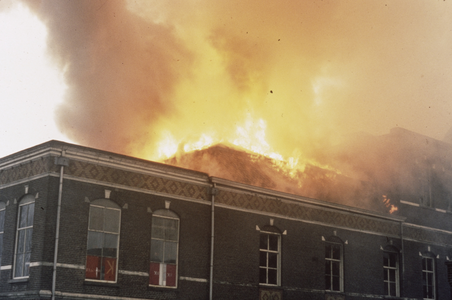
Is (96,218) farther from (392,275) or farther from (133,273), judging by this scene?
(392,275)

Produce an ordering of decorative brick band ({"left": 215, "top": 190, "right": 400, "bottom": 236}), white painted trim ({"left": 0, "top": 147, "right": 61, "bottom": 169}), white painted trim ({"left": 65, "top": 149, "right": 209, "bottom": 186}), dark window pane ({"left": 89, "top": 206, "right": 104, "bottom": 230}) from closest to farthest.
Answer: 1. white painted trim ({"left": 0, "top": 147, "right": 61, "bottom": 169})
2. white painted trim ({"left": 65, "top": 149, "right": 209, "bottom": 186})
3. dark window pane ({"left": 89, "top": 206, "right": 104, "bottom": 230})
4. decorative brick band ({"left": 215, "top": 190, "right": 400, "bottom": 236})

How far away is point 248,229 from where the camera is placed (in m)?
26.5

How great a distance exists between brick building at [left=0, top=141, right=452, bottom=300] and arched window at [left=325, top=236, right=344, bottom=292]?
5 cm

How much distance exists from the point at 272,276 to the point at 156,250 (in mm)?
6407

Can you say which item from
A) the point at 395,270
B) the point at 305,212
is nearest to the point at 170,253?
the point at 305,212

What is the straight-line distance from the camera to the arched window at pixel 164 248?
75.9ft

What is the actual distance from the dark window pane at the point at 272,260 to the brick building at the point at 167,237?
0.15 feet

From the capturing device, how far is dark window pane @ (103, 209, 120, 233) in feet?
71.9

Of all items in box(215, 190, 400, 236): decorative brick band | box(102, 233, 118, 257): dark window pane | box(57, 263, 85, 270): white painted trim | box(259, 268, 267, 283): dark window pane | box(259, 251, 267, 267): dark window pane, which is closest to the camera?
box(57, 263, 85, 270): white painted trim

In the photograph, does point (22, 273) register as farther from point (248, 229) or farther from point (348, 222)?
point (348, 222)

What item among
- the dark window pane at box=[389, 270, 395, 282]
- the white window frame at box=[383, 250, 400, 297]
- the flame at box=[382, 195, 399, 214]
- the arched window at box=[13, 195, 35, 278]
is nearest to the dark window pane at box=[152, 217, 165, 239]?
the arched window at box=[13, 195, 35, 278]

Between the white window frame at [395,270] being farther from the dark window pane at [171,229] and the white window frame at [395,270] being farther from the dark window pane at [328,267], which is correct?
the dark window pane at [171,229]

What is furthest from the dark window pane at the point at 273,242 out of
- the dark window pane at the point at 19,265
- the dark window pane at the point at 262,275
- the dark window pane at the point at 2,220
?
the dark window pane at the point at 2,220

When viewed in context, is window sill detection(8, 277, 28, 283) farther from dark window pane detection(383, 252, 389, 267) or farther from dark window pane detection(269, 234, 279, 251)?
dark window pane detection(383, 252, 389, 267)
